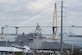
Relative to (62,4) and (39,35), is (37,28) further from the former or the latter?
(62,4)

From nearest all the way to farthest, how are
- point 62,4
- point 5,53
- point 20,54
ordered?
point 62,4, point 20,54, point 5,53

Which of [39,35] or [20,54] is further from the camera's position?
[39,35]

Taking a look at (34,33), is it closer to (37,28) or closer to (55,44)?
(37,28)

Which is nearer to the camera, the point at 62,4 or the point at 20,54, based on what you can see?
the point at 62,4

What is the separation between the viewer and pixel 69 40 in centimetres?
9800

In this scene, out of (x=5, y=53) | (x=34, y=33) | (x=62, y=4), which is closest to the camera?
(x=62, y=4)

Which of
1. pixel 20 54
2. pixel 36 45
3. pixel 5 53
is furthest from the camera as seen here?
pixel 36 45

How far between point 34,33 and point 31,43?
4946mm

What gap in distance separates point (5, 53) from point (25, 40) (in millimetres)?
37707

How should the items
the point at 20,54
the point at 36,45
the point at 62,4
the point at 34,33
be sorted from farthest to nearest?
1. the point at 34,33
2. the point at 36,45
3. the point at 20,54
4. the point at 62,4

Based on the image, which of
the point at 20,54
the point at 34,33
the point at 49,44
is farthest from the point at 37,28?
the point at 20,54

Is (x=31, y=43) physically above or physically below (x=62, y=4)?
below

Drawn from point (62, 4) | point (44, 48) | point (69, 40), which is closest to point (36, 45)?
point (44, 48)

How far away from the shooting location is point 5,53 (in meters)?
47.9
